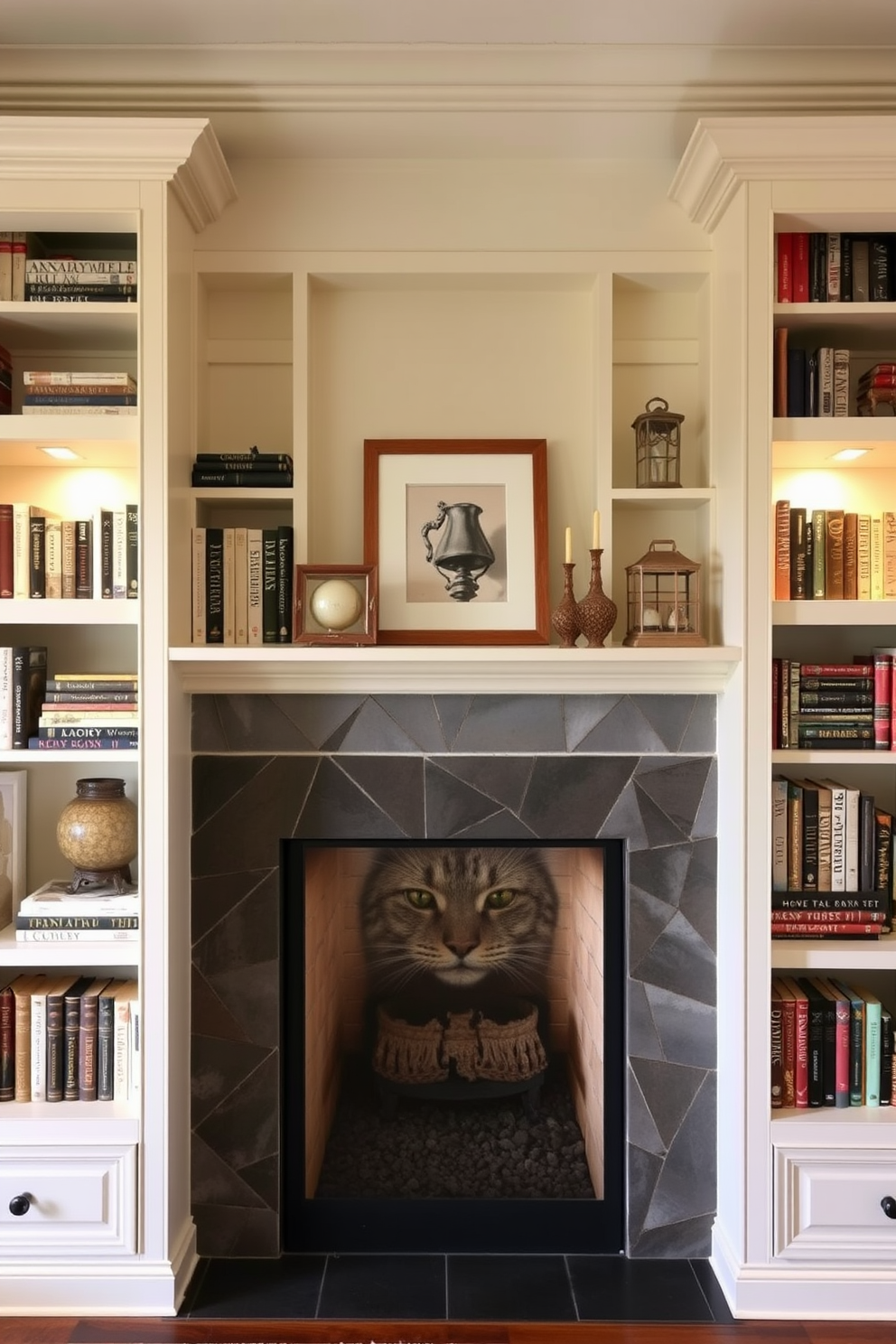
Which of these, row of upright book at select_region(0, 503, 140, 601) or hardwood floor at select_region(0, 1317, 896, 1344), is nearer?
hardwood floor at select_region(0, 1317, 896, 1344)

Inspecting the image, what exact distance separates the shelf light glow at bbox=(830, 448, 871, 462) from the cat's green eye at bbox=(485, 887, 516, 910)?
51.4 inches

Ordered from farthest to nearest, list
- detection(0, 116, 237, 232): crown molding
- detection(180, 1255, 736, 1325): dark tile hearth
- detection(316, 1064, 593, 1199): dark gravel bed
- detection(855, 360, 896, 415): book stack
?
detection(316, 1064, 593, 1199): dark gravel bed < detection(855, 360, 896, 415): book stack < detection(180, 1255, 736, 1325): dark tile hearth < detection(0, 116, 237, 232): crown molding

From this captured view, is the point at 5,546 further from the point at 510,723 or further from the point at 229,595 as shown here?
the point at 510,723

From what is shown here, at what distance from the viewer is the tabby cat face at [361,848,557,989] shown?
2461 millimetres

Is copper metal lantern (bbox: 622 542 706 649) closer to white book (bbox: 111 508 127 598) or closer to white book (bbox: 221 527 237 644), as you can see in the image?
white book (bbox: 221 527 237 644)

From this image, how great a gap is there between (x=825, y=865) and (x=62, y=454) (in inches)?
78.1

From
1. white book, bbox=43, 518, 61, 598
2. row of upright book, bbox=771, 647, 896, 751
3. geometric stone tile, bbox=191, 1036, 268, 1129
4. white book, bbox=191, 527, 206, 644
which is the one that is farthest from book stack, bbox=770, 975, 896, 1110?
white book, bbox=43, 518, 61, 598

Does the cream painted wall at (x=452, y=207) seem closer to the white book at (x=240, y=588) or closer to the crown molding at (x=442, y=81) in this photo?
the crown molding at (x=442, y=81)

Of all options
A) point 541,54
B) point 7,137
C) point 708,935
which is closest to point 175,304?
point 7,137

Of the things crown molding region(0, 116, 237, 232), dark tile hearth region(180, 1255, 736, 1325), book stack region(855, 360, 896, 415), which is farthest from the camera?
book stack region(855, 360, 896, 415)

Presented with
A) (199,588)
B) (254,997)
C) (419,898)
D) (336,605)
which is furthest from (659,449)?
(254,997)

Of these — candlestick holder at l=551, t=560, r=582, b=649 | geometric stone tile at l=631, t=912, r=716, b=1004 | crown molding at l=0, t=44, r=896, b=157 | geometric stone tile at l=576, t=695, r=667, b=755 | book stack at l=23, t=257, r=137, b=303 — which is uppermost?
crown molding at l=0, t=44, r=896, b=157

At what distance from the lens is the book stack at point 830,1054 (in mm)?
2191

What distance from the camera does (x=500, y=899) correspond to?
2.48 m
